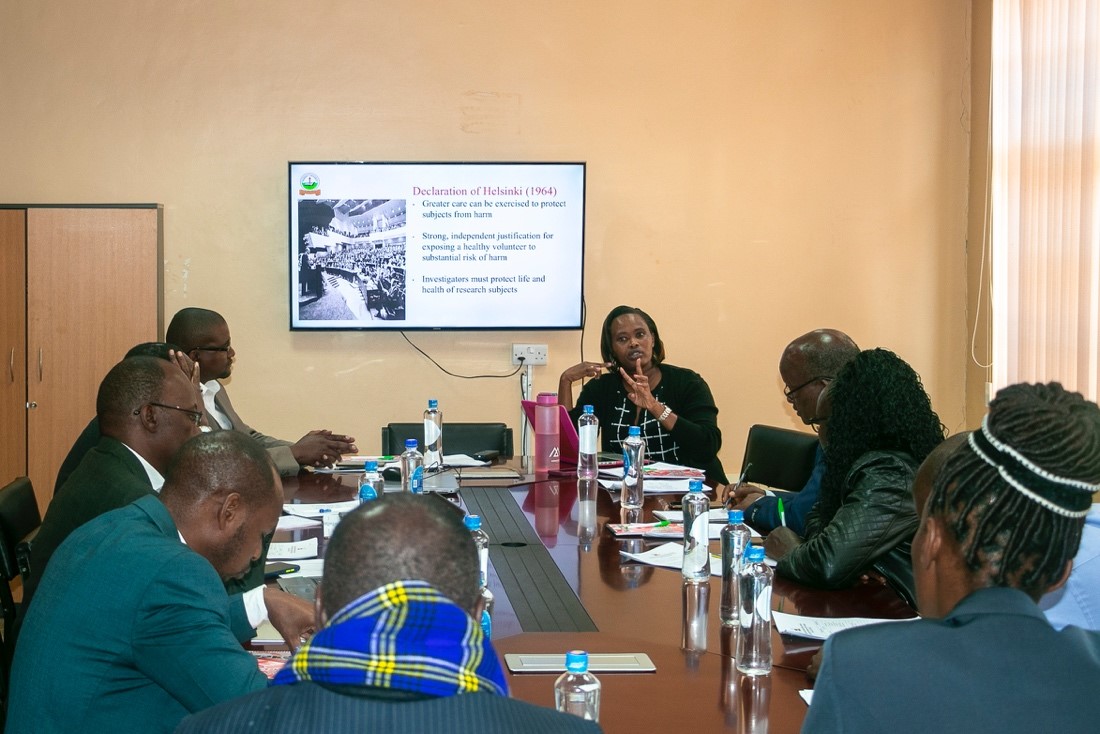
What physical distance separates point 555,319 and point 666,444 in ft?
4.17

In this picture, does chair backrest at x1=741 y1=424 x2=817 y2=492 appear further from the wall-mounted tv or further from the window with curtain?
the wall-mounted tv

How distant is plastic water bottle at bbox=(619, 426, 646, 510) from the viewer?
334cm

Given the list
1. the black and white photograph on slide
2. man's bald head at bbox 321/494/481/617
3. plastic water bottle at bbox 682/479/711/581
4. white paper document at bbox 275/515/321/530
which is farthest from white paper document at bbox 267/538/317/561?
the black and white photograph on slide

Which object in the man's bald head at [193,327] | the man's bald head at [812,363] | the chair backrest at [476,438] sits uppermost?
the man's bald head at [193,327]

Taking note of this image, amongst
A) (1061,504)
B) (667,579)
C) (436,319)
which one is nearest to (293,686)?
(1061,504)

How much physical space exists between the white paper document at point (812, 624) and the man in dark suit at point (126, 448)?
110cm

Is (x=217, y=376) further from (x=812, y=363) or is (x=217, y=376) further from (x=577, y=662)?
(x=577, y=662)

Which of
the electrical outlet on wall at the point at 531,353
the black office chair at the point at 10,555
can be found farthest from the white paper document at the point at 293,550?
the electrical outlet on wall at the point at 531,353

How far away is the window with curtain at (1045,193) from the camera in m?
4.58

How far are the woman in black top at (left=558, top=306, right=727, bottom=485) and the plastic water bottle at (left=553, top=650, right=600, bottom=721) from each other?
268 cm

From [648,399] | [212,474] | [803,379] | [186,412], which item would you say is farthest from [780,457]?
[212,474]

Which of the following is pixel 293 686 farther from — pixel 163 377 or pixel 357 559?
pixel 163 377

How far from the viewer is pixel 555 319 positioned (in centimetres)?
559

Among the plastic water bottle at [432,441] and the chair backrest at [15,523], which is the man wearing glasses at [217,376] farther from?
the chair backrest at [15,523]
